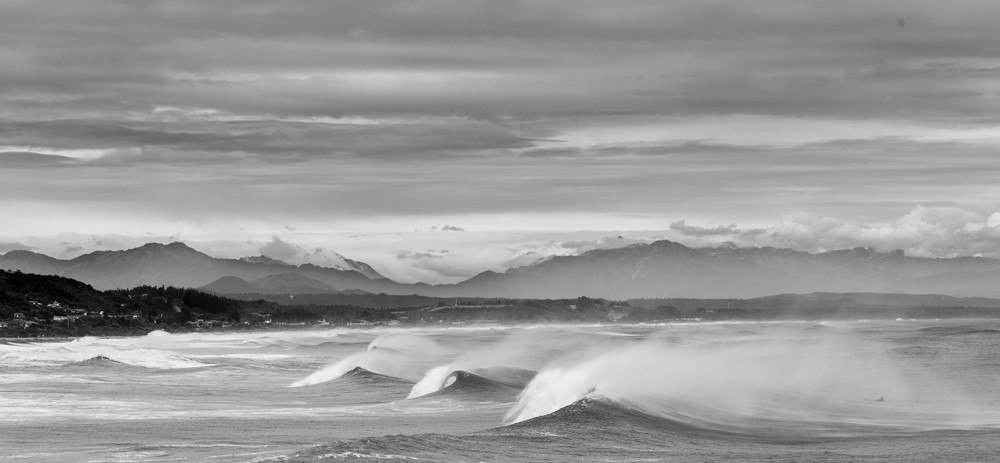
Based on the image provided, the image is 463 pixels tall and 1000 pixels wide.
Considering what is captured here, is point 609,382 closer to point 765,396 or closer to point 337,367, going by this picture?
point 765,396

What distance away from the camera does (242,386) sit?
59.4 m

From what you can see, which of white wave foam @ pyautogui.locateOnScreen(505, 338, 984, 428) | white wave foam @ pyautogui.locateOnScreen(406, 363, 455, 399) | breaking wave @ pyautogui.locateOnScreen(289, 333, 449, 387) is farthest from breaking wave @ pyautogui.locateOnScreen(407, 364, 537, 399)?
breaking wave @ pyautogui.locateOnScreen(289, 333, 449, 387)

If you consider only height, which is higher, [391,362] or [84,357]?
[84,357]

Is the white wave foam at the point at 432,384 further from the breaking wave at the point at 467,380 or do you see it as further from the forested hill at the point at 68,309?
the forested hill at the point at 68,309

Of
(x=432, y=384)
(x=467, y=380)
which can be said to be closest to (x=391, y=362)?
(x=432, y=384)

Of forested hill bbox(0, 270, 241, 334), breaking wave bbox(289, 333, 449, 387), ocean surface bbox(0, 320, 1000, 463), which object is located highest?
forested hill bbox(0, 270, 241, 334)

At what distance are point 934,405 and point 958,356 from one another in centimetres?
4366

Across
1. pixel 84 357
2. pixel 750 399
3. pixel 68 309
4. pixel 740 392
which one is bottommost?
pixel 750 399

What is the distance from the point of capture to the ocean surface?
30.4 metres

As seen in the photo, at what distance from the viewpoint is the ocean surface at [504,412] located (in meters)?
30.4

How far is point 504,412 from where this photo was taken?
1688 inches

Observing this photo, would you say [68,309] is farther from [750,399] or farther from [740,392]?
[750,399]

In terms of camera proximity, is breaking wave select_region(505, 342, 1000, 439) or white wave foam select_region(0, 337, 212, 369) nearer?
breaking wave select_region(505, 342, 1000, 439)

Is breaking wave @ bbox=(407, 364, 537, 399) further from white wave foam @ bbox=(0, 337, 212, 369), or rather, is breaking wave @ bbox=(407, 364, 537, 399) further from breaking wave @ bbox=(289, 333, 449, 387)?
white wave foam @ bbox=(0, 337, 212, 369)
